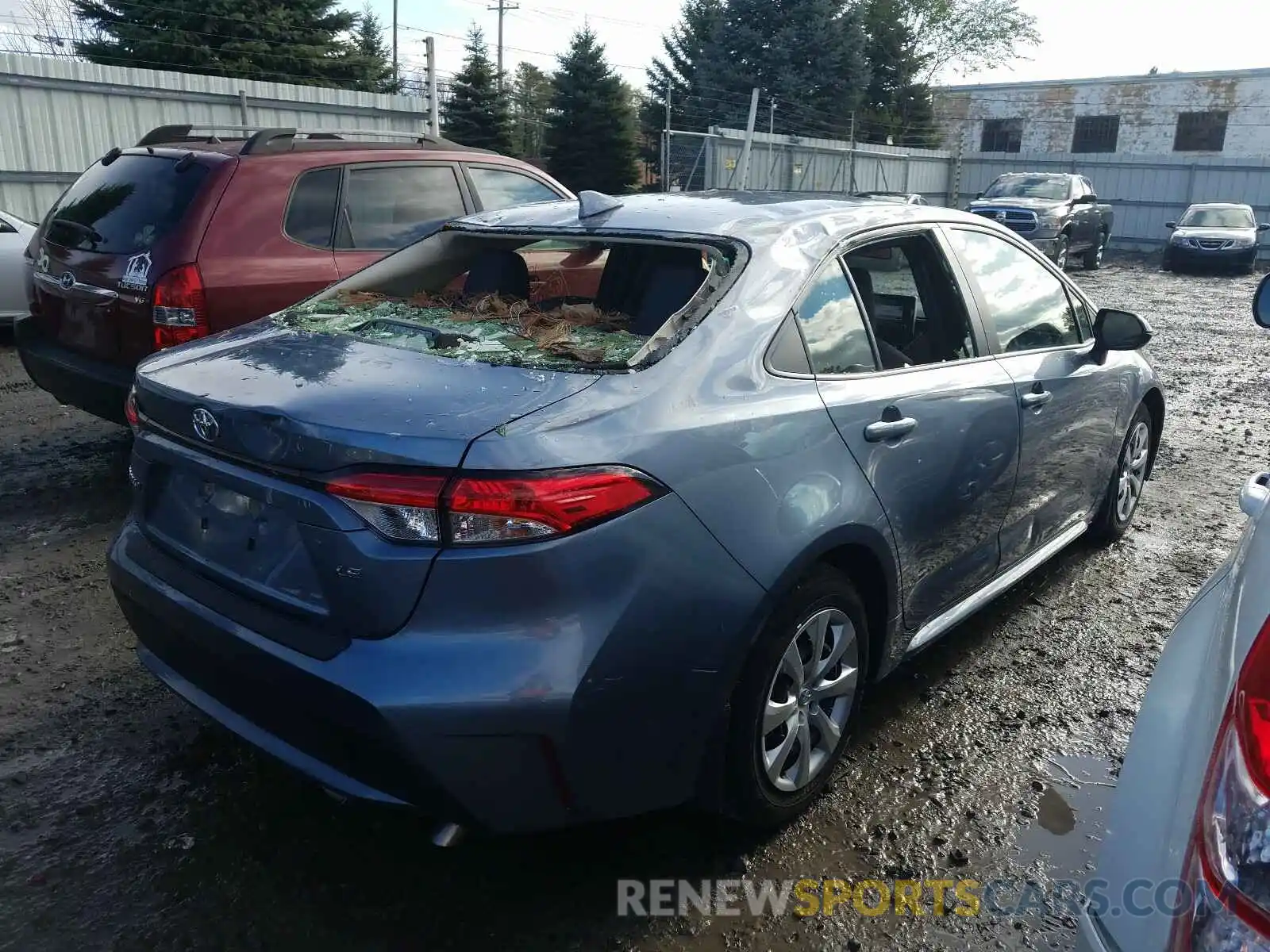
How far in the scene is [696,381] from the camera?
2.43 meters

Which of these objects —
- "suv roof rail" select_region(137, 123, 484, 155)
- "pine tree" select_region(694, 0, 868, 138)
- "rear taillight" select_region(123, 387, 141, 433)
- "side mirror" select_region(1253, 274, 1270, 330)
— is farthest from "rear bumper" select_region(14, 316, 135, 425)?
"pine tree" select_region(694, 0, 868, 138)

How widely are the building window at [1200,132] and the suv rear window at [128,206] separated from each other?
40.0 metres

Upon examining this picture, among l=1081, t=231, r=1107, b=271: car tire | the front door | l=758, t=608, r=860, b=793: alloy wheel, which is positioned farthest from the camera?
l=1081, t=231, r=1107, b=271: car tire

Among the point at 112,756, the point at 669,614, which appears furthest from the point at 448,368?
the point at 112,756

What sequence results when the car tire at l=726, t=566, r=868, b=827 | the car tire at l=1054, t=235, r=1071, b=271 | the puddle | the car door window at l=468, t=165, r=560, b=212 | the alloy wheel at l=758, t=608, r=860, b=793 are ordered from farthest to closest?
the car tire at l=1054, t=235, r=1071, b=271 < the car door window at l=468, t=165, r=560, b=212 < the puddle < the alloy wheel at l=758, t=608, r=860, b=793 < the car tire at l=726, t=566, r=868, b=827

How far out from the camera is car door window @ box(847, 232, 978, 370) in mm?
3302

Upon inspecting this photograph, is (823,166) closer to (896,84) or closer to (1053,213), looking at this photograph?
(1053,213)

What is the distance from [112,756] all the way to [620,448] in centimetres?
199

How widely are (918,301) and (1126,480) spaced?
2.01m

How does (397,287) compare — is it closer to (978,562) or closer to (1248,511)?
(978,562)

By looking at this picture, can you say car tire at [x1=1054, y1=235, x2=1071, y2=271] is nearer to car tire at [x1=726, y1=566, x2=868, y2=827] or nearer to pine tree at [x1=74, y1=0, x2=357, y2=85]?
pine tree at [x1=74, y1=0, x2=357, y2=85]

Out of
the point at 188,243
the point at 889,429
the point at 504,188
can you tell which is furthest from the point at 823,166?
the point at 889,429

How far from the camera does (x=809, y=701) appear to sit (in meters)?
2.74

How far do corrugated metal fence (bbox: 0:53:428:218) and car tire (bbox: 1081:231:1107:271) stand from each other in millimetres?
15453
